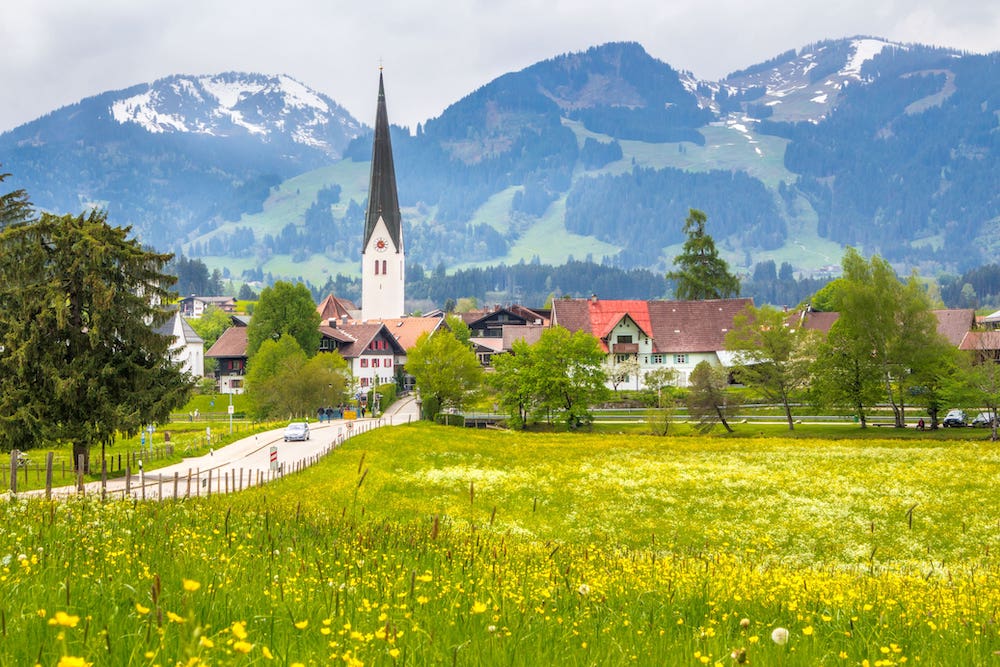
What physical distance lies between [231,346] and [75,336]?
3497 inches

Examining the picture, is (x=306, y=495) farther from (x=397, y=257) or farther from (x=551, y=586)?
(x=397, y=257)

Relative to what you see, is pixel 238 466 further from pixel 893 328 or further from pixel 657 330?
pixel 657 330

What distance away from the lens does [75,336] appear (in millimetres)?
36188

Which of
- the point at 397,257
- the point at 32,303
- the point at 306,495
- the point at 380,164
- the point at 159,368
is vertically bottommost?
the point at 306,495

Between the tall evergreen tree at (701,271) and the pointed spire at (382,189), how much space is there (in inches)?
2428

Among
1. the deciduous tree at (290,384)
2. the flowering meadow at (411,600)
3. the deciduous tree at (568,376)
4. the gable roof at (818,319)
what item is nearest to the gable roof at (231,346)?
the deciduous tree at (290,384)

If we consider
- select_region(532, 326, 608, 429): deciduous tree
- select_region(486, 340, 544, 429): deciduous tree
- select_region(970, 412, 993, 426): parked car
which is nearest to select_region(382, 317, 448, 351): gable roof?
select_region(486, 340, 544, 429): deciduous tree

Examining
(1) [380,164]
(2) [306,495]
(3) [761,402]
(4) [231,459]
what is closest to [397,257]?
(1) [380,164]

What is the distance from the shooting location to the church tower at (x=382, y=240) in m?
163

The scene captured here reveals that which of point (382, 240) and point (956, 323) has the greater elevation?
point (382, 240)

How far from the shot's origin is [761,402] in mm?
88812

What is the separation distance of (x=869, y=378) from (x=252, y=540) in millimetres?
67030

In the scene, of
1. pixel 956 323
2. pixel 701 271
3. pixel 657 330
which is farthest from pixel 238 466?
pixel 956 323

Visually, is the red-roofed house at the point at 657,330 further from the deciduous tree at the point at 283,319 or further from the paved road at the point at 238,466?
the paved road at the point at 238,466
